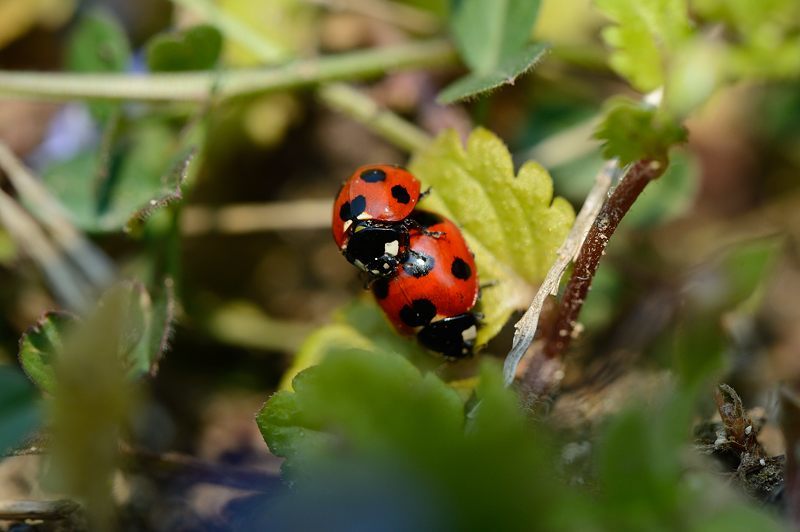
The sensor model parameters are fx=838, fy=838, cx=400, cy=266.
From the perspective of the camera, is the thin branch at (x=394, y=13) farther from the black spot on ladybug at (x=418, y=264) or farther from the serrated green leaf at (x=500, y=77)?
the black spot on ladybug at (x=418, y=264)

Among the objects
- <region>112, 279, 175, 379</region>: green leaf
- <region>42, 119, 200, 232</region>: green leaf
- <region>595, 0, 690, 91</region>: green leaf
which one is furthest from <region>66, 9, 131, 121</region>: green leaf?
<region>595, 0, 690, 91</region>: green leaf

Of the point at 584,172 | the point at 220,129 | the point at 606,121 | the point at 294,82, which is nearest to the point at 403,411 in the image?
the point at 606,121

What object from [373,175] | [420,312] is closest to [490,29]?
[373,175]

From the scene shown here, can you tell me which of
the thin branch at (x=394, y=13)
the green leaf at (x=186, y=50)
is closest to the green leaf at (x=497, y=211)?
the green leaf at (x=186, y=50)

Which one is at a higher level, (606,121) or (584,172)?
(584,172)

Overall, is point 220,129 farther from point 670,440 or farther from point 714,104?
point 670,440

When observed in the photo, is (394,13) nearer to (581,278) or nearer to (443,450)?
(581,278)
